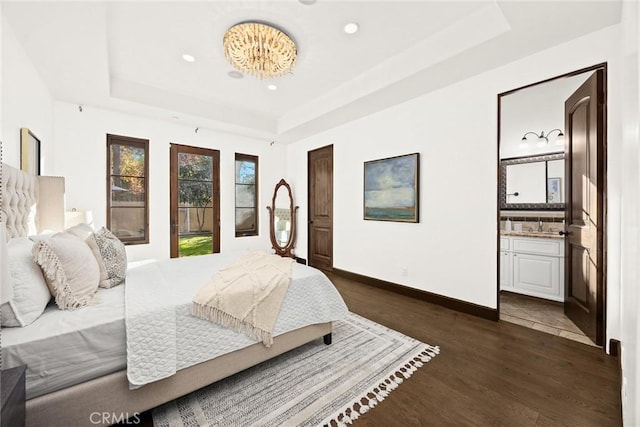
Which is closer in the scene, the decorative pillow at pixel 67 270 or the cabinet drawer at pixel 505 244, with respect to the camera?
the decorative pillow at pixel 67 270

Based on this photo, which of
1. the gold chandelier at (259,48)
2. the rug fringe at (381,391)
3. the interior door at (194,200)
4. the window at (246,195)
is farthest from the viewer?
the window at (246,195)

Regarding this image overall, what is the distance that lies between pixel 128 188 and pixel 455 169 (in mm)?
4526

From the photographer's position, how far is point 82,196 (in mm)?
3684

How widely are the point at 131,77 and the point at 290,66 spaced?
Result: 7.21 feet

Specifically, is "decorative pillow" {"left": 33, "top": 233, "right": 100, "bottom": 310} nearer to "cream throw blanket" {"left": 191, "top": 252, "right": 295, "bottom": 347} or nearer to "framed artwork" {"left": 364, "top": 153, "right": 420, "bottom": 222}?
"cream throw blanket" {"left": 191, "top": 252, "right": 295, "bottom": 347}

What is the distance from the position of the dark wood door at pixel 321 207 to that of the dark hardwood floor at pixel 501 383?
2.42 metres

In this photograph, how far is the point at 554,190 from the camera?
3.83 meters

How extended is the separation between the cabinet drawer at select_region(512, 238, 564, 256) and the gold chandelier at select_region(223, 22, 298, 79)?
3643 mm

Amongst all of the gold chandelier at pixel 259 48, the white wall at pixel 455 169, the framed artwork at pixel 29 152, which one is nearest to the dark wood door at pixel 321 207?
the white wall at pixel 455 169

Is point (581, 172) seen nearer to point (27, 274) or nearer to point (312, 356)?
point (312, 356)

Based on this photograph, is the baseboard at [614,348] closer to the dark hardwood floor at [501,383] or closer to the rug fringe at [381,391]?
the dark hardwood floor at [501,383]

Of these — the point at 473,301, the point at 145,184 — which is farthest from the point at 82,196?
the point at 473,301

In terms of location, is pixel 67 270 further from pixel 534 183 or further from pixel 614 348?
pixel 534 183

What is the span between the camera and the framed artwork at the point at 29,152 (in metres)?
2.22
